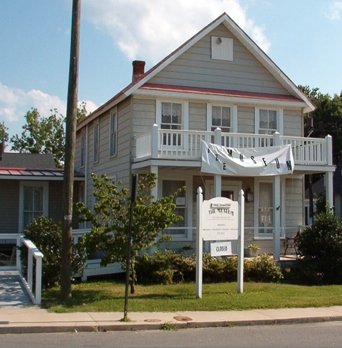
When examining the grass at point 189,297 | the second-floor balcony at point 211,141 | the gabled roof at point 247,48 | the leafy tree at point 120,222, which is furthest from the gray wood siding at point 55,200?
the leafy tree at point 120,222

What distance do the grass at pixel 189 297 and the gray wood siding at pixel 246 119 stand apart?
674 cm

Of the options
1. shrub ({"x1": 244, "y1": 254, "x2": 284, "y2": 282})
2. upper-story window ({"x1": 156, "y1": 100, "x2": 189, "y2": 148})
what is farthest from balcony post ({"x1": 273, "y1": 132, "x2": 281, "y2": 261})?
upper-story window ({"x1": 156, "y1": 100, "x2": 189, "y2": 148})

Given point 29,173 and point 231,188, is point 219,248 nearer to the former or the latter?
point 231,188

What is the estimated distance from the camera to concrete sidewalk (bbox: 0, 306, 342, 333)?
10281 mm

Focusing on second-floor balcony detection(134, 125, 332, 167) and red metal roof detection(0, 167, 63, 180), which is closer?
second-floor balcony detection(134, 125, 332, 167)

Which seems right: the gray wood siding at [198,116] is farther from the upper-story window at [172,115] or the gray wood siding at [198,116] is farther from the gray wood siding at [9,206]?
the gray wood siding at [9,206]

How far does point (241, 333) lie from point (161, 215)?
397 centimetres

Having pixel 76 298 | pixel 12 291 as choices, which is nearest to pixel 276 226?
pixel 76 298

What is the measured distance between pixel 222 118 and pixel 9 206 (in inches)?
395

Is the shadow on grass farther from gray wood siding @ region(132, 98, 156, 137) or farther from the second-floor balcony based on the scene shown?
gray wood siding @ region(132, 98, 156, 137)

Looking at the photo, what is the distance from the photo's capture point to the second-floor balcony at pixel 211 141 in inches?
706

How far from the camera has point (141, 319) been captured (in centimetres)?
1110

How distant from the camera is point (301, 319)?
11602mm

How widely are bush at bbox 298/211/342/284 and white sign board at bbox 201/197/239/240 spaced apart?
3804 mm
